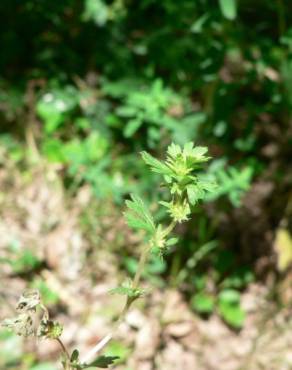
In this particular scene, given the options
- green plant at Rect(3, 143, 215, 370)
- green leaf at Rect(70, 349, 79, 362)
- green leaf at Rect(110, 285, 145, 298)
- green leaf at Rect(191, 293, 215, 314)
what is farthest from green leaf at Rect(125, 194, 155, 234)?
green leaf at Rect(191, 293, 215, 314)

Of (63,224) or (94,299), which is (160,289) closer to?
(94,299)

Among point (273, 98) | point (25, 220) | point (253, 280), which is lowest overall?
point (253, 280)

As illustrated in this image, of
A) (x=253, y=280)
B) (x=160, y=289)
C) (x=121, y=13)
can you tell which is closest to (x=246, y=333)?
(x=253, y=280)

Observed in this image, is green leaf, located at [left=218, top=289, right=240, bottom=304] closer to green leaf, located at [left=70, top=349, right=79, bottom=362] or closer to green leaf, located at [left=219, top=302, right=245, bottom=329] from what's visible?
green leaf, located at [left=219, top=302, right=245, bottom=329]

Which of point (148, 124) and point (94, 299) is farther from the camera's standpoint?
point (94, 299)

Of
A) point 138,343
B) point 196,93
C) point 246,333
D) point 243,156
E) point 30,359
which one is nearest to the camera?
point 30,359

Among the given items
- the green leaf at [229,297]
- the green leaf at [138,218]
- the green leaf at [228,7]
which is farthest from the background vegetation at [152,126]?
the green leaf at [138,218]

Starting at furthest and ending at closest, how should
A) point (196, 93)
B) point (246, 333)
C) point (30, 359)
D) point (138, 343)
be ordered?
point (196, 93), point (246, 333), point (138, 343), point (30, 359)

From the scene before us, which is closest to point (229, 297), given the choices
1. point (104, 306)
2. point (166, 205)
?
point (104, 306)
